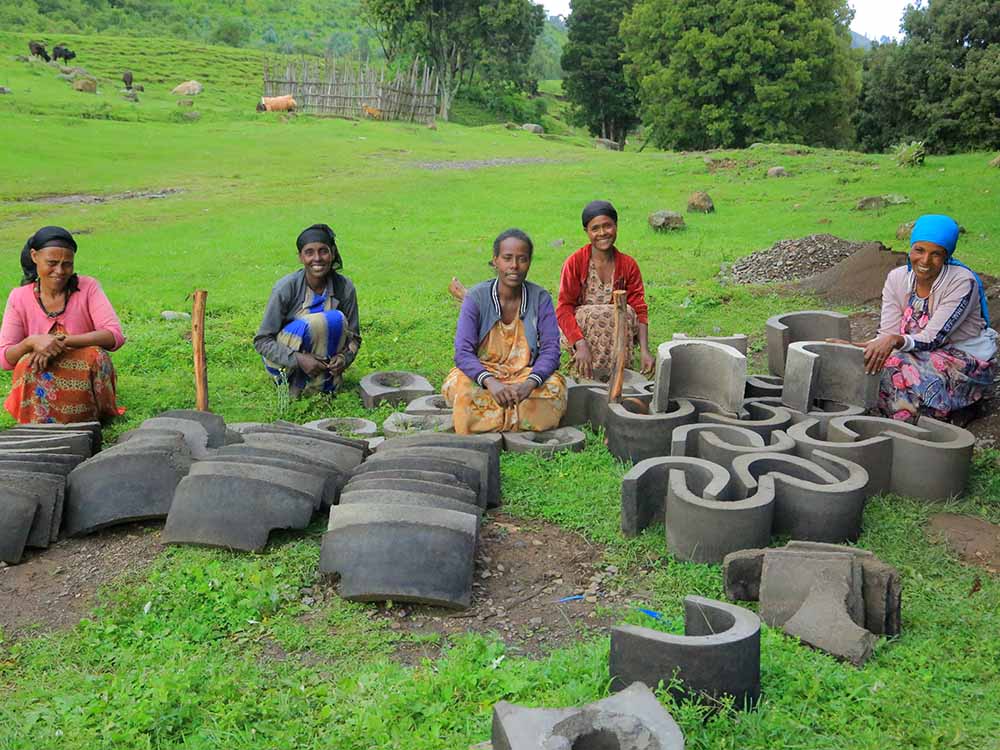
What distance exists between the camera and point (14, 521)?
4.45m

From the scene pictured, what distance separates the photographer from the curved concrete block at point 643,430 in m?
5.39

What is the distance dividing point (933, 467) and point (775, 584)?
168 centimetres

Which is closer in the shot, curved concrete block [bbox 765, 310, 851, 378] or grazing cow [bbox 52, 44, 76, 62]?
curved concrete block [bbox 765, 310, 851, 378]

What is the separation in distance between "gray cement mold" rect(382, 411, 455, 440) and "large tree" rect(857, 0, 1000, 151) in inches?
984

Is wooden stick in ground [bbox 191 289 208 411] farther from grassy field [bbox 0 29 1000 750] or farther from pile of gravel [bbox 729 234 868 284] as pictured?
pile of gravel [bbox 729 234 868 284]

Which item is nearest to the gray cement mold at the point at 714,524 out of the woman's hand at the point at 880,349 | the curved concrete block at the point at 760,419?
the curved concrete block at the point at 760,419

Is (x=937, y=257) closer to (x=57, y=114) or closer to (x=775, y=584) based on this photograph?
A: (x=775, y=584)

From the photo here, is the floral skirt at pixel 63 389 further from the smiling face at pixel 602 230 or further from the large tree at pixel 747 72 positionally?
the large tree at pixel 747 72

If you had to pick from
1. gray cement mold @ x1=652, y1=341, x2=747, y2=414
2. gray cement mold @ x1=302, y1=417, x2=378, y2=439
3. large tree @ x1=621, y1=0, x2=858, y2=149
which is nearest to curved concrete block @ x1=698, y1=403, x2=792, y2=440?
Result: gray cement mold @ x1=652, y1=341, x2=747, y2=414

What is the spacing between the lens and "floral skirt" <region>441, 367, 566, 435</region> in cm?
585

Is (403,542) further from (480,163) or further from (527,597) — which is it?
(480,163)

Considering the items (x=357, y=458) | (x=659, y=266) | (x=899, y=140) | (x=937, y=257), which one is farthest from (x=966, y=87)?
(x=357, y=458)

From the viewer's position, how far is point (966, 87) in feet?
85.8

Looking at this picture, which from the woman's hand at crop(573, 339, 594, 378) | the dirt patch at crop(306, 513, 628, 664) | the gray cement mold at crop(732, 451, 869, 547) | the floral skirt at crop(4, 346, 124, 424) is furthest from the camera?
the woman's hand at crop(573, 339, 594, 378)
